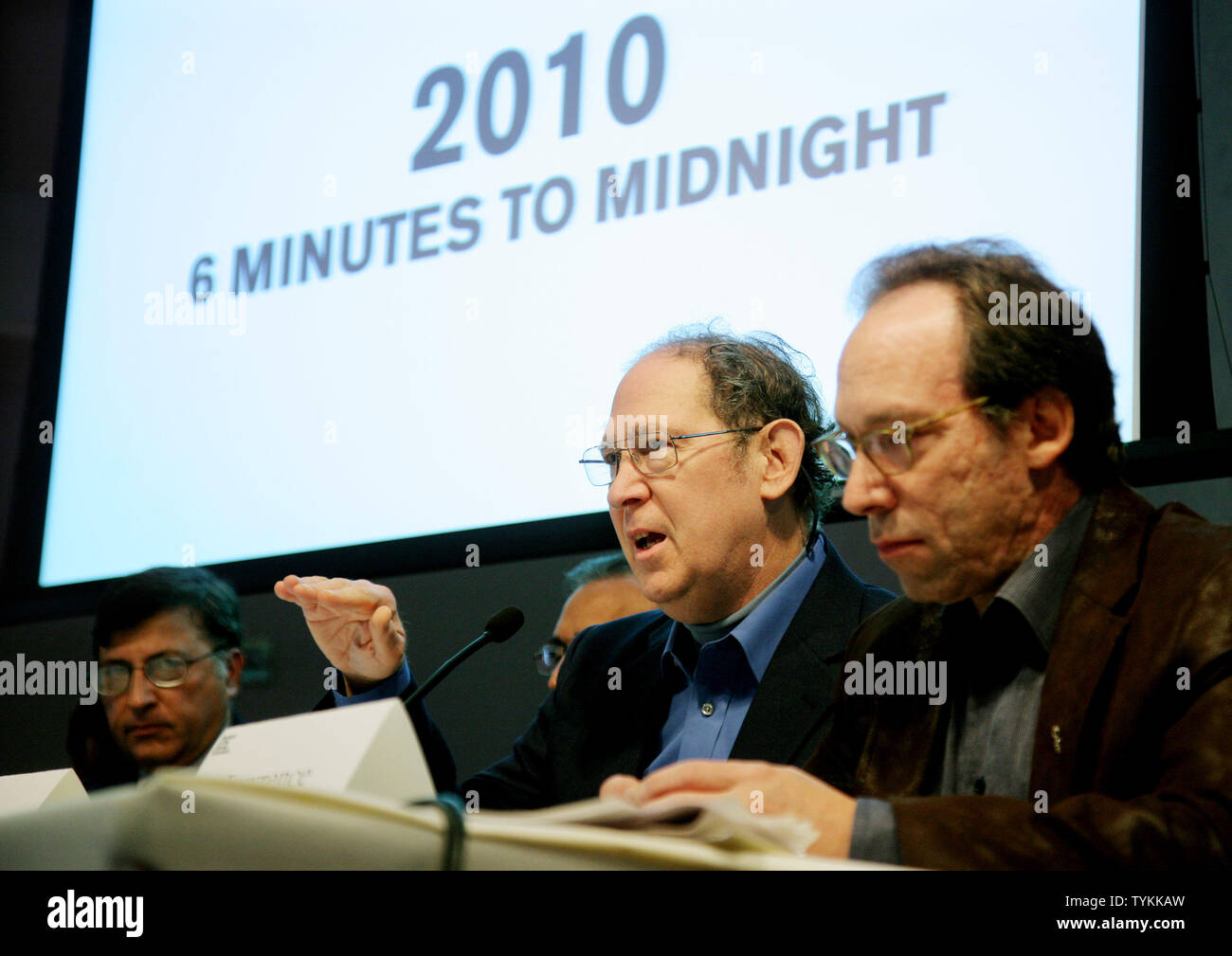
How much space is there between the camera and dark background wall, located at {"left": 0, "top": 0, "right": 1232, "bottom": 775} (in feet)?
7.73

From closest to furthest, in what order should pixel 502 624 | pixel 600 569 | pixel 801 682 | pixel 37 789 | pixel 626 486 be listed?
1. pixel 37 789
2. pixel 801 682
3. pixel 502 624
4. pixel 626 486
5. pixel 600 569

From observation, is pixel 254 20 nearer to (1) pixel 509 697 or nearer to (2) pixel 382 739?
(1) pixel 509 697

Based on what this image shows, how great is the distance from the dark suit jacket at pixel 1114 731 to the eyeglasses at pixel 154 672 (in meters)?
1.73

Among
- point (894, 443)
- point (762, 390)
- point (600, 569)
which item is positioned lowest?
point (600, 569)

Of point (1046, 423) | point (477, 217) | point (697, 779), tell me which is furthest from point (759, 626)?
point (477, 217)

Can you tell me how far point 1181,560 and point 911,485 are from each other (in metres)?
0.31

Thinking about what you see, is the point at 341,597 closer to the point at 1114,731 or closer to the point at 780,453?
the point at 780,453

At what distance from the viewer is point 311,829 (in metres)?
0.89

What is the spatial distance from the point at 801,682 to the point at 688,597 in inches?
10.9

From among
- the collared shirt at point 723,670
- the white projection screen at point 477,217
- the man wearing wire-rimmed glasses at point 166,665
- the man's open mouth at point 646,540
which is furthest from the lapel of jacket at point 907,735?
the man wearing wire-rimmed glasses at point 166,665

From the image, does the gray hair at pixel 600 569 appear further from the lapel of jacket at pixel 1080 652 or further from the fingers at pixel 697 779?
the fingers at pixel 697 779

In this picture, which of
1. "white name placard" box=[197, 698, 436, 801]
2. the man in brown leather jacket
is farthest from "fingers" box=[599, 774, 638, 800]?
"white name placard" box=[197, 698, 436, 801]

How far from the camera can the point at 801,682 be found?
1923mm
